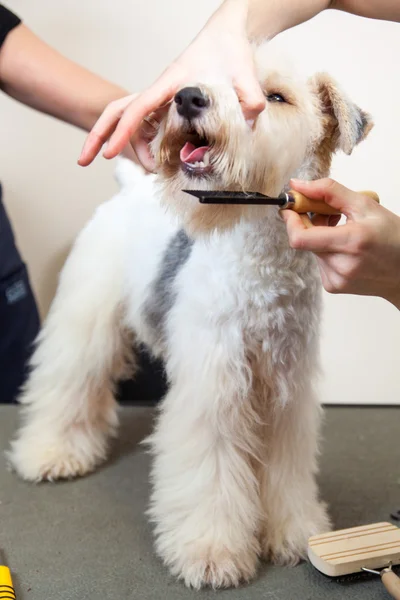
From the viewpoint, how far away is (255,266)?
0.90 m

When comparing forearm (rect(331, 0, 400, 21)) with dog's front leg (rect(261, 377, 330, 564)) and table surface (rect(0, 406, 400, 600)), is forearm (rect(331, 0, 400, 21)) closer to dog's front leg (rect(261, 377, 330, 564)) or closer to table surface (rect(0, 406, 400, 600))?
dog's front leg (rect(261, 377, 330, 564))

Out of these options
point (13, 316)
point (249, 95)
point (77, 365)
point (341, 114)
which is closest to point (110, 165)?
point (13, 316)

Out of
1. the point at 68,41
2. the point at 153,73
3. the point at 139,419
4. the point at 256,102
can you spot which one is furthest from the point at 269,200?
the point at 68,41

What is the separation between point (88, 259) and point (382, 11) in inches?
29.3

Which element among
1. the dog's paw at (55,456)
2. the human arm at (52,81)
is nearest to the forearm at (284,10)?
the human arm at (52,81)

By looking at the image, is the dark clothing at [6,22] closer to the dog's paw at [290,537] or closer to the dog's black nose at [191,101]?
the dog's black nose at [191,101]

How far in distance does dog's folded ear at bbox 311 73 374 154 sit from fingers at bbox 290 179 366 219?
0.20 m

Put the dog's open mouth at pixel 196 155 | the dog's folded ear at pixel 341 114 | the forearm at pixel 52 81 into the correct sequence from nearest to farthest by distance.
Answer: the dog's open mouth at pixel 196 155 → the dog's folded ear at pixel 341 114 → the forearm at pixel 52 81

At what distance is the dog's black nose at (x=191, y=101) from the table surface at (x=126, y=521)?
71 centimetres

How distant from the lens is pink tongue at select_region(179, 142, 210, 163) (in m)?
0.77

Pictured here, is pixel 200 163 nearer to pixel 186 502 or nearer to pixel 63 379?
pixel 186 502

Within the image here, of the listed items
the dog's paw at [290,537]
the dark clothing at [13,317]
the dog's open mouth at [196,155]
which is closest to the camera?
the dog's open mouth at [196,155]

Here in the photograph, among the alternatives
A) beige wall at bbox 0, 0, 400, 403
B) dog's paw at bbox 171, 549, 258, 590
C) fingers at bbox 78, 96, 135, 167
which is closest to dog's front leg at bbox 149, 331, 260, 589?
dog's paw at bbox 171, 549, 258, 590

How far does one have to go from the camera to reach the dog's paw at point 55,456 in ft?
4.24
